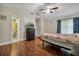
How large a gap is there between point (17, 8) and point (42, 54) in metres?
1.17

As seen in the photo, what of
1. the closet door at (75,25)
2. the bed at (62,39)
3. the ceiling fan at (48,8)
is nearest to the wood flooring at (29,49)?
the bed at (62,39)

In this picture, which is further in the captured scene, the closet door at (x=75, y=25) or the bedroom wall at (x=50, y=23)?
the bedroom wall at (x=50, y=23)

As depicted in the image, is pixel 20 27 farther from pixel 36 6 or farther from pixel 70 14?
pixel 70 14

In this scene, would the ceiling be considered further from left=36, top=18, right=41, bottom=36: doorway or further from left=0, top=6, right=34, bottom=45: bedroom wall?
left=36, top=18, right=41, bottom=36: doorway

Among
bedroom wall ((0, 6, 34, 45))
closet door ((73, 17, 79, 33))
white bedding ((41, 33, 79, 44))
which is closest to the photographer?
white bedding ((41, 33, 79, 44))

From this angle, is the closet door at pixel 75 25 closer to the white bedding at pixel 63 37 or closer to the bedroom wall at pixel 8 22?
the white bedding at pixel 63 37

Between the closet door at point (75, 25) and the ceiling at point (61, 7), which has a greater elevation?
the ceiling at point (61, 7)

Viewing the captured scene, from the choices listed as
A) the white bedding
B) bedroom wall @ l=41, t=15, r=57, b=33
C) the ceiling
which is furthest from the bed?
the ceiling

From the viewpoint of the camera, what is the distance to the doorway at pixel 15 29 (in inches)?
93.4

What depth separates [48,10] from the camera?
233 cm

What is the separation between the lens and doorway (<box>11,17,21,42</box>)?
Answer: 2371 mm

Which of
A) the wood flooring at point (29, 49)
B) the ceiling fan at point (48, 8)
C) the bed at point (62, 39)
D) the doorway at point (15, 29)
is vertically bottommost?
the wood flooring at point (29, 49)

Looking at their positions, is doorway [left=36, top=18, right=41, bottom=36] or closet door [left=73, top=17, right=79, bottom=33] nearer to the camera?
closet door [left=73, top=17, right=79, bottom=33]

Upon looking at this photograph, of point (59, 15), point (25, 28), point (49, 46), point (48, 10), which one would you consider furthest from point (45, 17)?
point (49, 46)
